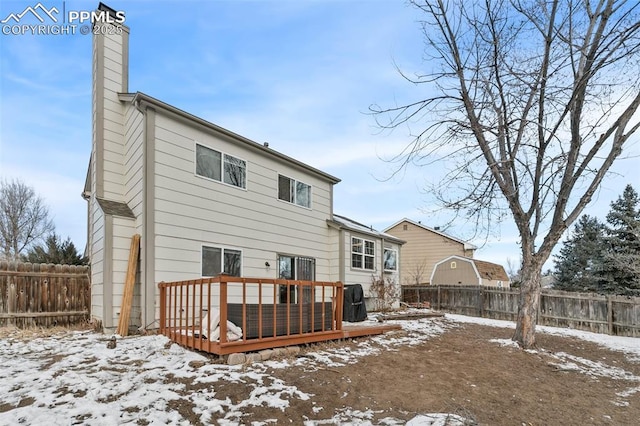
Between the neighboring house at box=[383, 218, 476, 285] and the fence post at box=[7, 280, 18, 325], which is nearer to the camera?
the fence post at box=[7, 280, 18, 325]

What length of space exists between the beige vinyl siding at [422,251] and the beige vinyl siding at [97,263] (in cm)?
1923

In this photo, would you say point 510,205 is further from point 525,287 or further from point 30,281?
point 30,281

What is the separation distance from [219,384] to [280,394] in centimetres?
74

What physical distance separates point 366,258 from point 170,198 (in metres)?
7.77

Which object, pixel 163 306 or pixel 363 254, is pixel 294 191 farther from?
pixel 163 306

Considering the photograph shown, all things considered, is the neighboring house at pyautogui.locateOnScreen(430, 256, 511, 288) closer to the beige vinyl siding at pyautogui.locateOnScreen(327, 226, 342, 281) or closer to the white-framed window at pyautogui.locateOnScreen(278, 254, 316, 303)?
the beige vinyl siding at pyautogui.locateOnScreen(327, 226, 342, 281)

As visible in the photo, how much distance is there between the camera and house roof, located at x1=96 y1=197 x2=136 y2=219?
310 inches

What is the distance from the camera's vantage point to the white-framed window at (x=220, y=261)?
866 centimetres

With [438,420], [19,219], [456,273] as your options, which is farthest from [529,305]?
[19,219]

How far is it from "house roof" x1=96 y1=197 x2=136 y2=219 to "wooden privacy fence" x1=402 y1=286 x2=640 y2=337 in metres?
12.6

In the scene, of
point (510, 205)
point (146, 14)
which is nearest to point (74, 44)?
point (146, 14)

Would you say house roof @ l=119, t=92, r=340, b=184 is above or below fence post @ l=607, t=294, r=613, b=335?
above

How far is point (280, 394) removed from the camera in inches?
172

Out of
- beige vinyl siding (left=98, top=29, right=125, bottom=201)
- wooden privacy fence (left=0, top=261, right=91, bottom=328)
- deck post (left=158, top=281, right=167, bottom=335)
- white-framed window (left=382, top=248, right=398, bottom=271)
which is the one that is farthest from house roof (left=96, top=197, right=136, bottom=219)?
white-framed window (left=382, top=248, right=398, bottom=271)
